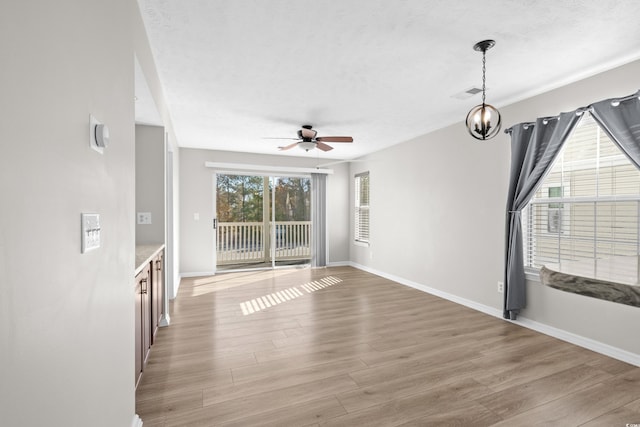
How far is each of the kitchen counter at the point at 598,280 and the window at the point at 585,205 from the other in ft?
7.08

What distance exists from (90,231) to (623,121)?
3.79 m

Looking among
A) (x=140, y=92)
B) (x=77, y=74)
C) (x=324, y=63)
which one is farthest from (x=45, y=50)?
(x=324, y=63)

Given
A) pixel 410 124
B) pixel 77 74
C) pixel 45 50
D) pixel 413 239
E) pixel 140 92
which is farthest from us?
pixel 413 239

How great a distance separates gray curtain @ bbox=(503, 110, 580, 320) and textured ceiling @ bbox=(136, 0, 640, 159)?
1.42 feet

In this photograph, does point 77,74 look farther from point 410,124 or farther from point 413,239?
point 413,239

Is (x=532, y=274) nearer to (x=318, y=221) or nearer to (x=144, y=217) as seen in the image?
(x=144, y=217)

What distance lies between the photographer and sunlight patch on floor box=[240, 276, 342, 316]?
4.16 m

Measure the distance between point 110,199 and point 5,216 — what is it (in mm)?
825

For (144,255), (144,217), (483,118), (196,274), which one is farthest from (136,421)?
(196,274)

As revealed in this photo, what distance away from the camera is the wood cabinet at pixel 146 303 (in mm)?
2197

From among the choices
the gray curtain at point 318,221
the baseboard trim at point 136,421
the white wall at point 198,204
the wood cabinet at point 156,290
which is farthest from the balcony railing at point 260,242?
the baseboard trim at point 136,421

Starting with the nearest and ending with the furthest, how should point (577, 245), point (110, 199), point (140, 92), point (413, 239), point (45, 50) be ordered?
1. point (45, 50)
2. point (110, 199)
3. point (140, 92)
4. point (577, 245)
5. point (413, 239)

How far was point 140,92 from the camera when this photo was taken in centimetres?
243

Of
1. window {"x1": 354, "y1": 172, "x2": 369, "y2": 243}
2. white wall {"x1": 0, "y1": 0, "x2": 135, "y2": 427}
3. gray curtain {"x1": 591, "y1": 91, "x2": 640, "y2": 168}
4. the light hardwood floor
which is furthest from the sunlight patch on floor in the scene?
gray curtain {"x1": 591, "y1": 91, "x2": 640, "y2": 168}
